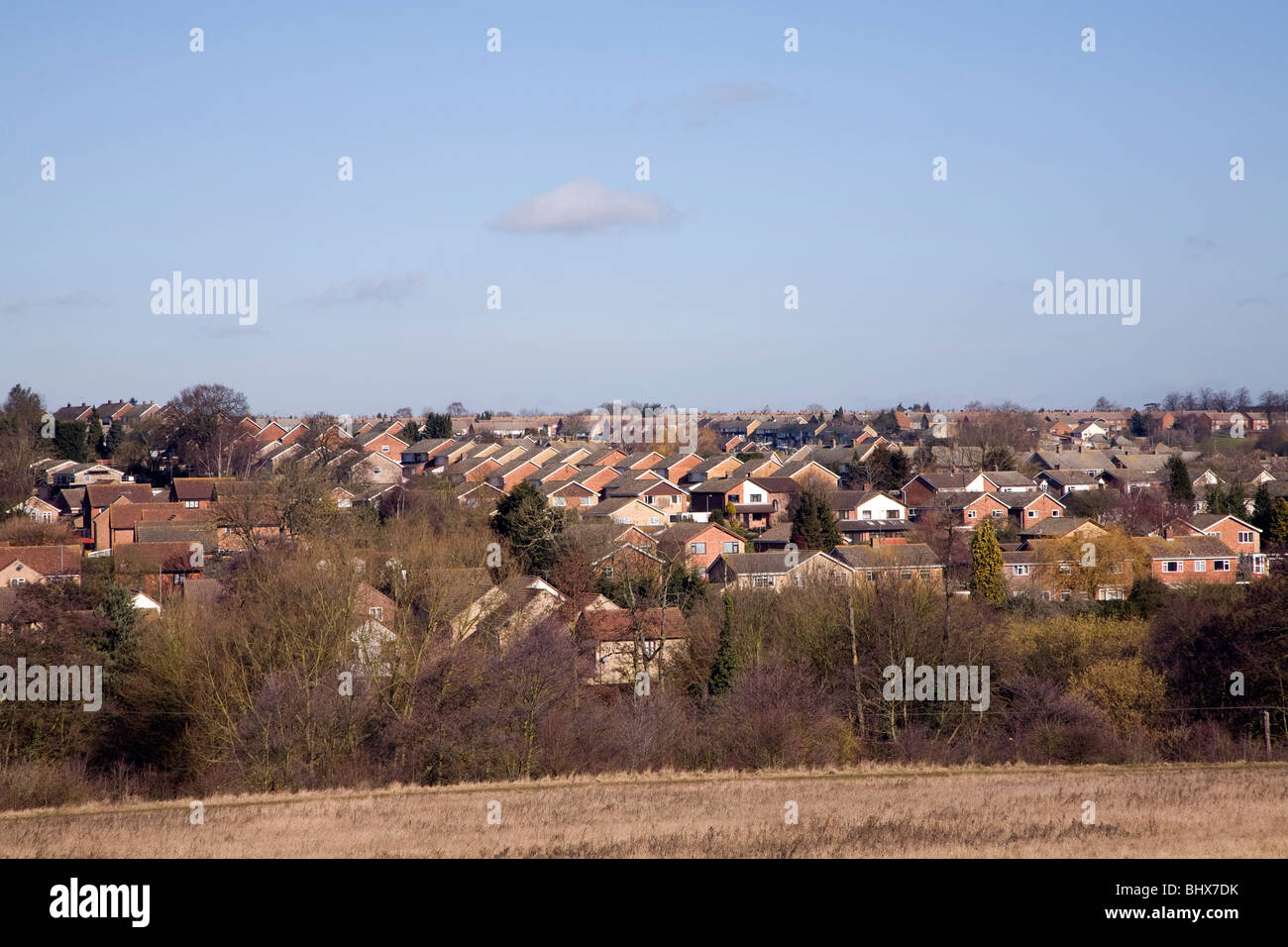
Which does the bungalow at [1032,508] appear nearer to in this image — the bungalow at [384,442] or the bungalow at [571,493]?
the bungalow at [571,493]

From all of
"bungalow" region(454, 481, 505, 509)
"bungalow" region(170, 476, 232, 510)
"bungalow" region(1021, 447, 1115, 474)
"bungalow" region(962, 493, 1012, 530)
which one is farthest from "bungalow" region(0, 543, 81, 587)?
"bungalow" region(1021, 447, 1115, 474)

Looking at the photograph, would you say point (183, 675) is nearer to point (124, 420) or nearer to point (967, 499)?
point (967, 499)

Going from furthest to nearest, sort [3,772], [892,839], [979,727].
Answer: [979,727]
[3,772]
[892,839]

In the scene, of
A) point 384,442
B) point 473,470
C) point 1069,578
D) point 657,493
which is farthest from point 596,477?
point 1069,578

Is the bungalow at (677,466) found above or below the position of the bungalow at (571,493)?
above

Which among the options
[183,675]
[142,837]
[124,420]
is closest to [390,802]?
[142,837]

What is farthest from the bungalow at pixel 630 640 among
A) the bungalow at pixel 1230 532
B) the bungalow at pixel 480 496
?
the bungalow at pixel 1230 532

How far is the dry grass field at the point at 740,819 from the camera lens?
42.4 ft

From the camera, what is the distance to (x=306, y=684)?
19.2 meters

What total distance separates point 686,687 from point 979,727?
5804mm

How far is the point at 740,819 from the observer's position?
14.6m

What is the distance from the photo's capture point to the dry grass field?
12.9 metres
